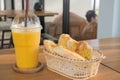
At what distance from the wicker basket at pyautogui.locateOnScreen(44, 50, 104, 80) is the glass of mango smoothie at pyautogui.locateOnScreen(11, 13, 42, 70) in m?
0.08

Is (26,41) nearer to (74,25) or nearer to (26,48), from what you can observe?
(26,48)

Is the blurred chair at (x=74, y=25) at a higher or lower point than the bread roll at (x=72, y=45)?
lower

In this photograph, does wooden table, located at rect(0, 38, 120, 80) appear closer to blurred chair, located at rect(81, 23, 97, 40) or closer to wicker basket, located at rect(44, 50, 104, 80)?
wicker basket, located at rect(44, 50, 104, 80)

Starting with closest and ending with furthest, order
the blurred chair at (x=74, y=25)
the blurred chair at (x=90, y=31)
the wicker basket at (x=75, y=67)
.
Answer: the wicker basket at (x=75, y=67) → the blurred chair at (x=90, y=31) → the blurred chair at (x=74, y=25)

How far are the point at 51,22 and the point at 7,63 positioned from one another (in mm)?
3551

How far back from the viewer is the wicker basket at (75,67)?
797mm

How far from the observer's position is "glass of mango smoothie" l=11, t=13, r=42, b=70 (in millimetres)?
873

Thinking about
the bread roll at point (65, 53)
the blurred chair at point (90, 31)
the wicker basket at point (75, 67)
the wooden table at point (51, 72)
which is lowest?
the blurred chair at point (90, 31)

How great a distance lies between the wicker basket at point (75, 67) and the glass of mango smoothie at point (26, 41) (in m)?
0.08

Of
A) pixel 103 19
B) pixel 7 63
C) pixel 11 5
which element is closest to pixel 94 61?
pixel 7 63

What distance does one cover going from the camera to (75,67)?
806mm

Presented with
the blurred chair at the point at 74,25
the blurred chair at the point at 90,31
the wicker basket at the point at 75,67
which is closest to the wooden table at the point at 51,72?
the wicker basket at the point at 75,67

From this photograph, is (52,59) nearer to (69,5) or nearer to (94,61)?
(94,61)

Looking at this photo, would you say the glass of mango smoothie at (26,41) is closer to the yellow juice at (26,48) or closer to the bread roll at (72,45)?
the yellow juice at (26,48)
